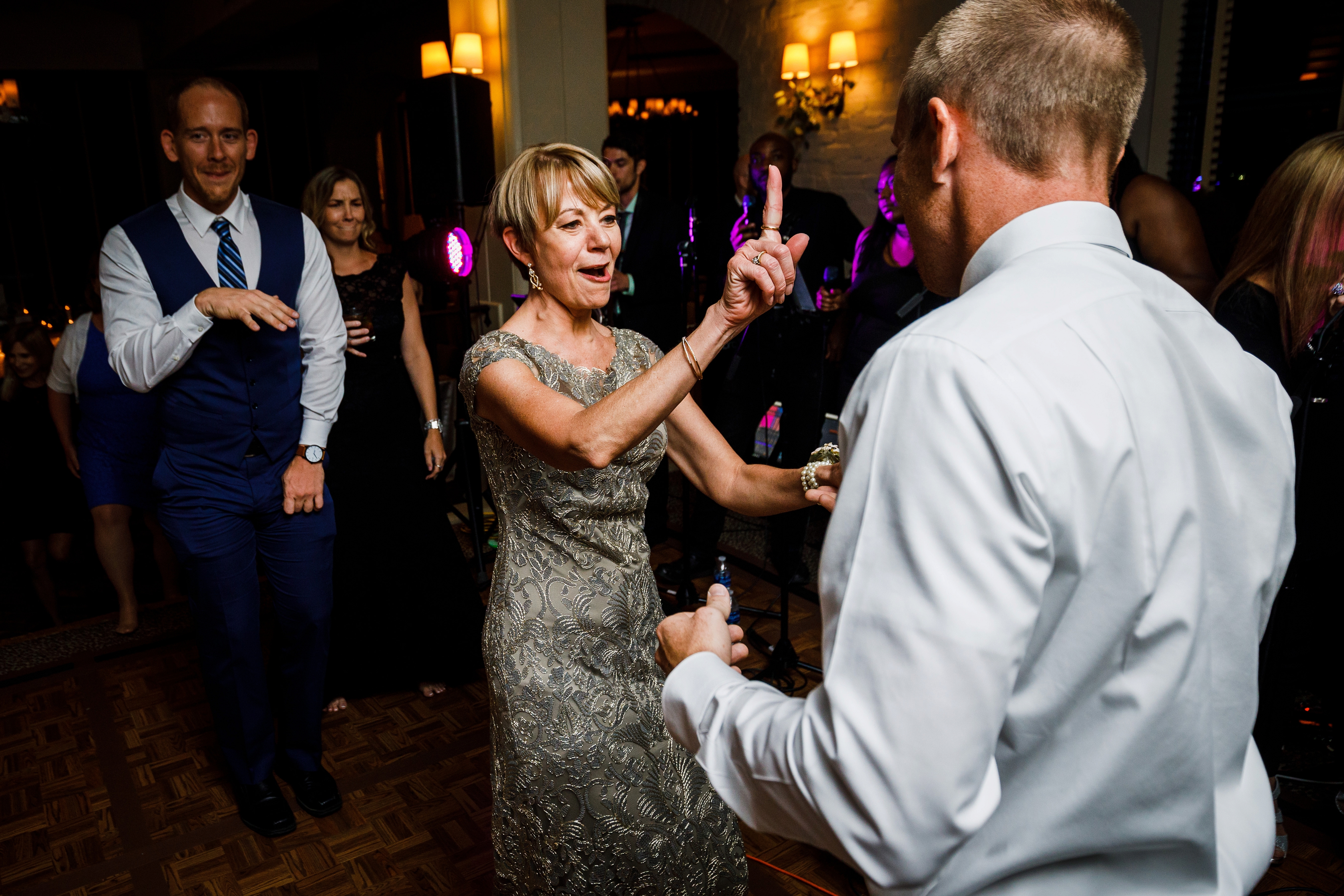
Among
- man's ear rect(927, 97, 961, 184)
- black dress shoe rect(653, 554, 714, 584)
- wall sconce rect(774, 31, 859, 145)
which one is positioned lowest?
black dress shoe rect(653, 554, 714, 584)

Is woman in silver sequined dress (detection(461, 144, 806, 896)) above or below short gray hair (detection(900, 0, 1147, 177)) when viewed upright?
below

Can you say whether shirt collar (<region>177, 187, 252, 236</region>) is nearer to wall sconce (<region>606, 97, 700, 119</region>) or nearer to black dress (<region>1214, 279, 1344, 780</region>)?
black dress (<region>1214, 279, 1344, 780</region>)

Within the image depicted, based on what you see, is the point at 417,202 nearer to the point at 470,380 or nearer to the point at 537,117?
the point at 537,117

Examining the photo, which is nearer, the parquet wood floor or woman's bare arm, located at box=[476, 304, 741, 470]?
woman's bare arm, located at box=[476, 304, 741, 470]

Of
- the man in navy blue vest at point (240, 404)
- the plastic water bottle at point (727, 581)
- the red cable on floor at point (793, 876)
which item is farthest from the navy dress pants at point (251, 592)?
the plastic water bottle at point (727, 581)

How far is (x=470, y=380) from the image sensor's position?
155 centimetres

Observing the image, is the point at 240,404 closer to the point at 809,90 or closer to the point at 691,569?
the point at 691,569

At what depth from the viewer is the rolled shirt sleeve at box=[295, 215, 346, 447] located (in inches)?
91.4

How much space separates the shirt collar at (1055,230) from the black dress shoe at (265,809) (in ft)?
7.49

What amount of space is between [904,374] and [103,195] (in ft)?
35.7

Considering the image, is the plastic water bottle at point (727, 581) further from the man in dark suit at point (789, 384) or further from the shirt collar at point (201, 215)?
the shirt collar at point (201, 215)

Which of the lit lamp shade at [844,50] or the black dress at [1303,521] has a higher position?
the lit lamp shade at [844,50]

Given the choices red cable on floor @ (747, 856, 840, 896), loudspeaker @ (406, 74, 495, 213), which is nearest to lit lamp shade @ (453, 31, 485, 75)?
loudspeaker @ (406, 74, 495, 213)

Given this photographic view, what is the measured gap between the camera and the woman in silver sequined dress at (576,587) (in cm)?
147
